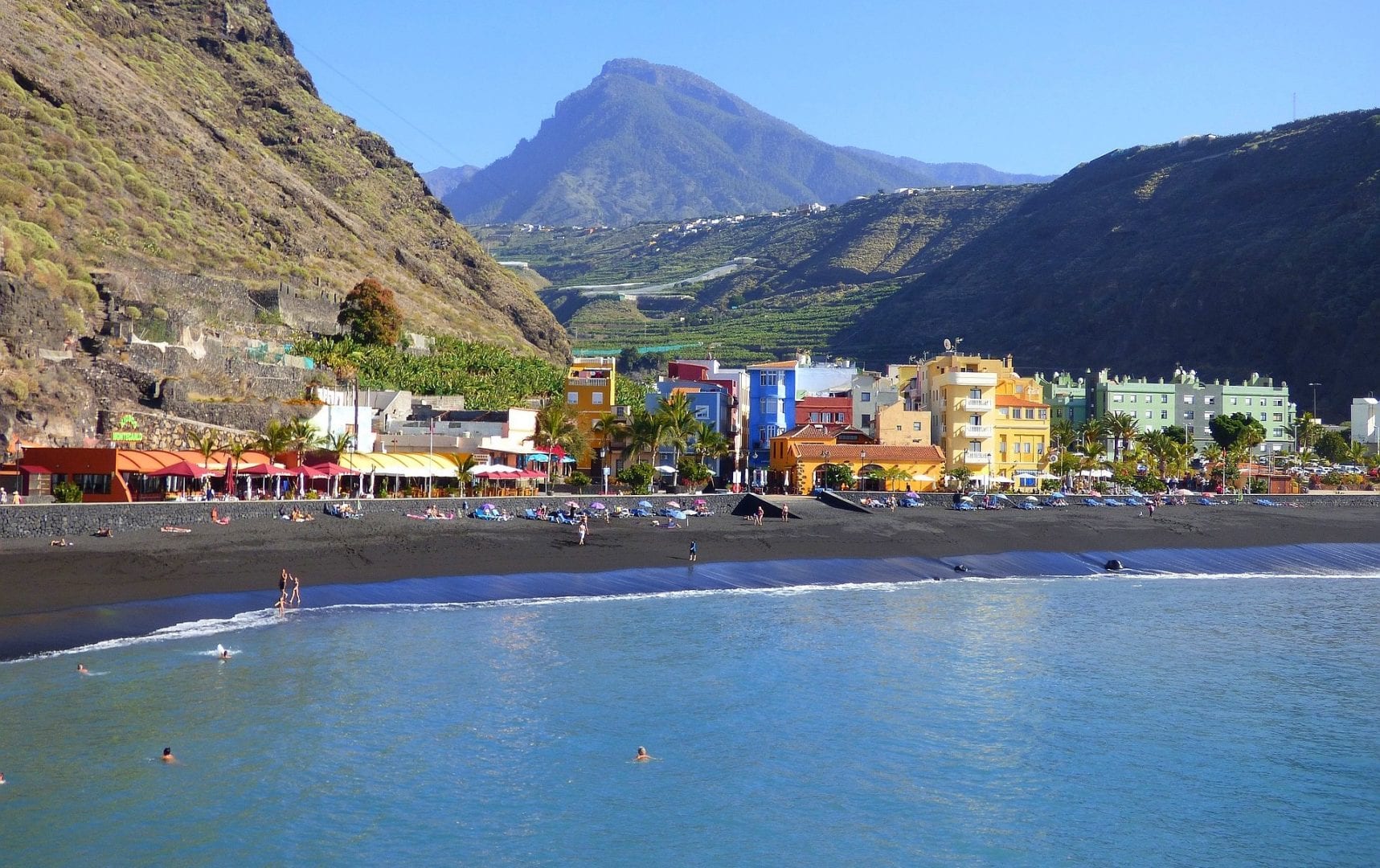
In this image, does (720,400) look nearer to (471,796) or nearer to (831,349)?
(471,796)

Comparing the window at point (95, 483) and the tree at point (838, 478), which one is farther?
the tree at point (838, 478)

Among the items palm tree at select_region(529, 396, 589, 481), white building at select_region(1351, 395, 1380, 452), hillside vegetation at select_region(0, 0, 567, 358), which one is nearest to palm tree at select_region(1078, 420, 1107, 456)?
white building at select_region(1351, 395, 1380, 452)

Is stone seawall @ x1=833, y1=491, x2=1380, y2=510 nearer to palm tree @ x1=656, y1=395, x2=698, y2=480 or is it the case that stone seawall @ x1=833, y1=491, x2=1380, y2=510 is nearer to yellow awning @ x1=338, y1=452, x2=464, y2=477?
palm tree @ x1=656, y1=395, x2=698, y2=480

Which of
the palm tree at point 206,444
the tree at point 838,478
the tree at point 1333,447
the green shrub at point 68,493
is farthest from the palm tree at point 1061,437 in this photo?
the green shrub at point 68,493

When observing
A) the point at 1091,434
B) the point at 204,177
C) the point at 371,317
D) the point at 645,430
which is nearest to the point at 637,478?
the point at 645,430

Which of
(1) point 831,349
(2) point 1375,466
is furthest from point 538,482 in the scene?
(1) point 831,349

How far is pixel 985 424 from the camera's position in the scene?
7469cm

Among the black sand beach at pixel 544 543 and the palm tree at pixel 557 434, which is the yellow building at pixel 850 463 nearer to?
the black sand beach at pixel 544 543

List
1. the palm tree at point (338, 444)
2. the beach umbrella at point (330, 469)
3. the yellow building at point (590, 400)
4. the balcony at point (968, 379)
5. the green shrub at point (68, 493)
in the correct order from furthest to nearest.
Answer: the balcony at point (968, 379)
the yellow building at point (590, 400)
the palm tree at point (338, 444)
the beach umbrella at point (330, 469)
the green shrub at point (68, 493)

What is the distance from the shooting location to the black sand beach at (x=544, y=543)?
3531 cm

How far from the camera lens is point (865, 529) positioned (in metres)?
54.4

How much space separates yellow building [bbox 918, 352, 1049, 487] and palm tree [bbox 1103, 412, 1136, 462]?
1013cm

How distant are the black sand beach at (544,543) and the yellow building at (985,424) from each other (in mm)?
8478

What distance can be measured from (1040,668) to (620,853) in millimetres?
15939
